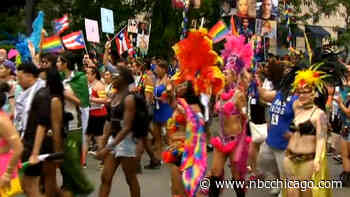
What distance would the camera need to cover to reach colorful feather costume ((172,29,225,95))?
796cm

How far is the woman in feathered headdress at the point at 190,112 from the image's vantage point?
7.48m

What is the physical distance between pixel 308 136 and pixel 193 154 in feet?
3.83

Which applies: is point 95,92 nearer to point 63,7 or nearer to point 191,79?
point 191,79

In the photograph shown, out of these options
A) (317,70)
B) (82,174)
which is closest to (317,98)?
(317,70)

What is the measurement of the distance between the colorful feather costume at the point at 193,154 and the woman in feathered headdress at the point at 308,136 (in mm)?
882

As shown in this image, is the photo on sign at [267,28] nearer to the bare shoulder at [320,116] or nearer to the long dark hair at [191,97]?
the long dark hair at [191,97]

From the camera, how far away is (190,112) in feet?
24.7

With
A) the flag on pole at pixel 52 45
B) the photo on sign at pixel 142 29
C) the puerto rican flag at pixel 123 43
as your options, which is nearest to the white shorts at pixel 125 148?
the flag on pole at pixel 52 45

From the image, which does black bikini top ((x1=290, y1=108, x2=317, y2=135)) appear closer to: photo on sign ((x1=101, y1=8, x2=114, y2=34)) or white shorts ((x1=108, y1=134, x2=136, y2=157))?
white shorts ((x1=108, y1=134, x2=136, y2=157))

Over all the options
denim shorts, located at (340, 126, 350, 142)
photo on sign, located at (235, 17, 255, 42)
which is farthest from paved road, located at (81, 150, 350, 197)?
photo on sign, located at (235, 17, 255, 42)

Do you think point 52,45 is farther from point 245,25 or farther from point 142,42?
point 142,42

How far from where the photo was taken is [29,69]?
727 centimetres

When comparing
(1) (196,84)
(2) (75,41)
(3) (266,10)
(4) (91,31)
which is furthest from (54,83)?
(3) (266,10)

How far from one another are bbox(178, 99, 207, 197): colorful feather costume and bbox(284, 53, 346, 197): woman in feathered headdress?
882 mm
